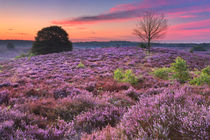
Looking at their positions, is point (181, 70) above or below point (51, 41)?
below

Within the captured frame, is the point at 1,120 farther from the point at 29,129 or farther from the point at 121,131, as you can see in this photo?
the point at 121,131

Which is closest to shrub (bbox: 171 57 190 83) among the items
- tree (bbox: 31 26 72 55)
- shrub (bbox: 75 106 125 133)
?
shrub (bbox: 75 106 125 133)

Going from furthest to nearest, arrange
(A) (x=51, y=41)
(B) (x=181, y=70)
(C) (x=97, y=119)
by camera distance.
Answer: (A) (x=51, y=41) < (B) (x=181, y=70) < (C) (x=97, y=119)

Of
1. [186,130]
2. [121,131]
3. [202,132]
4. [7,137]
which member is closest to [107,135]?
[121,131]

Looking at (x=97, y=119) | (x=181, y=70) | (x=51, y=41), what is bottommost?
(x=97, y=119)

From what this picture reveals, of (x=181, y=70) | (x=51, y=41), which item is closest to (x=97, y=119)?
(x=181, y=70)

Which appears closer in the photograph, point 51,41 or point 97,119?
point 97,119

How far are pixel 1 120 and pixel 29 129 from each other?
0.74 metres

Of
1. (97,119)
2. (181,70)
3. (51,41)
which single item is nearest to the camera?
(97,119)

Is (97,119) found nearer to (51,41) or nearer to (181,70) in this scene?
(181,70)

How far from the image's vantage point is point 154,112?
2588 mm

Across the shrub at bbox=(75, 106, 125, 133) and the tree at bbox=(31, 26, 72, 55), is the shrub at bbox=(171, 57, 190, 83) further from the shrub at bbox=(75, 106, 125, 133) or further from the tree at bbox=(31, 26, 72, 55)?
the tree at bbox=(31, 26, 72, 55)

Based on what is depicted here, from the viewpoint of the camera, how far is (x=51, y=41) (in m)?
40.4

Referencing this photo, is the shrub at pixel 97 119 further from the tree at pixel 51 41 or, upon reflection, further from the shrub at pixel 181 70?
the tree at pixel 51 41
